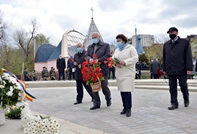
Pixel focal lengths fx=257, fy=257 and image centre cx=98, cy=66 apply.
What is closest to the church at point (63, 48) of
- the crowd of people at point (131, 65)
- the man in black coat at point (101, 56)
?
the man in black coat at point (101, 56)

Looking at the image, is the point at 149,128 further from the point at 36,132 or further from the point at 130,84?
the point at 36,132

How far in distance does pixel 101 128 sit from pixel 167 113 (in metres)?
1.78

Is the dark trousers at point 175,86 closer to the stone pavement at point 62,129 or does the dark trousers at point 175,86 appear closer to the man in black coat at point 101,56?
the man in black coat at point 101,56

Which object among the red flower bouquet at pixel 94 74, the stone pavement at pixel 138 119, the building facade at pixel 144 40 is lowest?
the stone pavement at pixel 138 119

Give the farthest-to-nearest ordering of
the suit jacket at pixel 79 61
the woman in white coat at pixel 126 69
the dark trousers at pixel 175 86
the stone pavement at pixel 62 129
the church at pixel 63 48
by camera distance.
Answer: the church at pixel 63 48 < the suit jacket at pixel 79 61 < the dark trousers at pixel 175 86 < the woman in white coat at pixel 126 69 < the stone pavement at pixel 62 129

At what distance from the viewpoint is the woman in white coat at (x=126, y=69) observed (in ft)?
17.6

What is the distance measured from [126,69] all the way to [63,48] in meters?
27.0

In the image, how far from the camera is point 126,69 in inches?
216

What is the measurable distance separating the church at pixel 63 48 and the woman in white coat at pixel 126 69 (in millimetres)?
22714

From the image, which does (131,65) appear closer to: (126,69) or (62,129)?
(126,69)

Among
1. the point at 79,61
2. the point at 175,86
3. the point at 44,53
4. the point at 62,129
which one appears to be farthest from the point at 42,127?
the point at 44,53

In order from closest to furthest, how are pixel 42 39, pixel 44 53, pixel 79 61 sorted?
1. pixel 79 61
2. pixel 44 53
3. pixel 42 39

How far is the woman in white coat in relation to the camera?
5.38m

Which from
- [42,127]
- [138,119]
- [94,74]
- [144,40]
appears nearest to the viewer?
[42,127]
